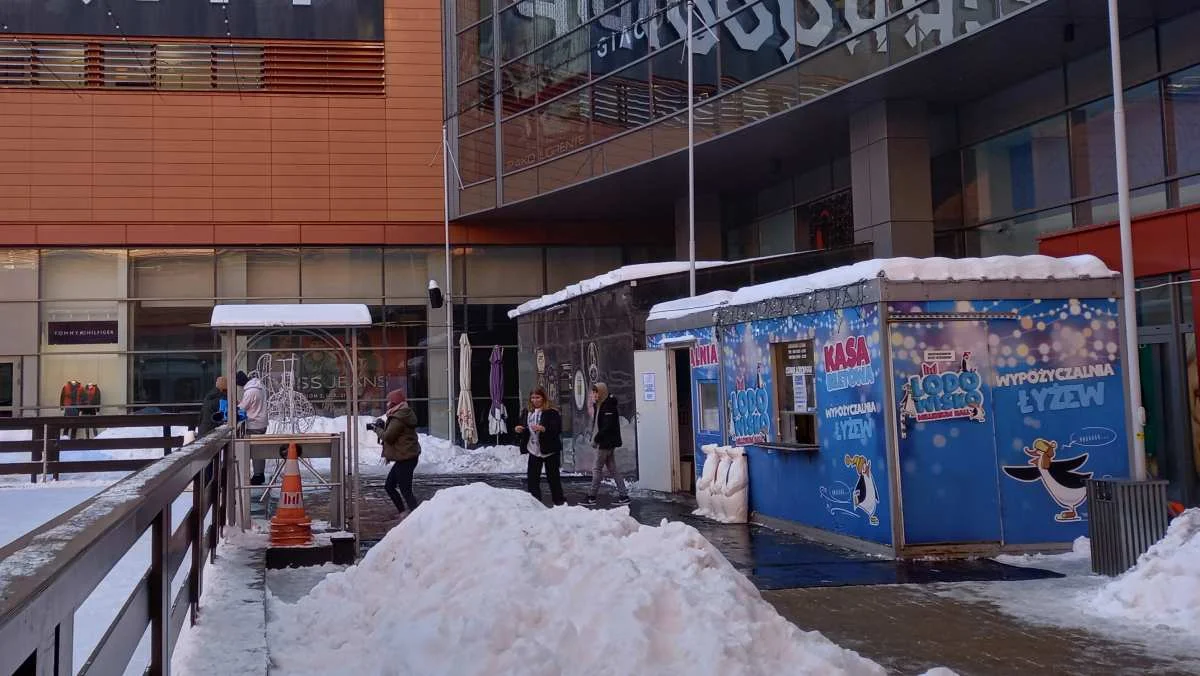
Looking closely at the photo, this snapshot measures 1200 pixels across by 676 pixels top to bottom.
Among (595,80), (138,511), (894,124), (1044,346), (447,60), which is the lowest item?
(138,511)

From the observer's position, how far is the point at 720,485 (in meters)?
14.9

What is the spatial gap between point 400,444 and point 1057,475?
745cm

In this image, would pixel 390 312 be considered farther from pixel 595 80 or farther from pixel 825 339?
pixel 825 339

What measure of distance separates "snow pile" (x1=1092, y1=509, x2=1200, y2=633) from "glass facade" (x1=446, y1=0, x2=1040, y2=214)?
31.6ft

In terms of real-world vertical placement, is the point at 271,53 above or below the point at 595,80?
above

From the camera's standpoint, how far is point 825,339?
1270 centimetres

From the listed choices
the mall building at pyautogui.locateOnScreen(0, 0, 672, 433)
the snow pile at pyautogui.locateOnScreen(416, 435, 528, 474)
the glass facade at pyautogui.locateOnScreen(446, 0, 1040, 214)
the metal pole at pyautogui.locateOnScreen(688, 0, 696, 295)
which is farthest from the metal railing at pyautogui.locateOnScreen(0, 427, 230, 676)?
the mall building at pyautogui.locateOnScreen(0, 0, 672, 433)

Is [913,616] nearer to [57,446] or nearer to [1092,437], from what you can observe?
[1092,437]

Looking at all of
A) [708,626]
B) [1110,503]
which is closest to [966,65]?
[1110,503]

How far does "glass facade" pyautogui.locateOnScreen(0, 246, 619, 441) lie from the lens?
31125 millimetres

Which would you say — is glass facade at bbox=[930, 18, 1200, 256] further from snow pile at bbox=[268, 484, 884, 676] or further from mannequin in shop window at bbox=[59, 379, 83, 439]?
mannequin in shop window at bbox=[59, 379, 83, 439]

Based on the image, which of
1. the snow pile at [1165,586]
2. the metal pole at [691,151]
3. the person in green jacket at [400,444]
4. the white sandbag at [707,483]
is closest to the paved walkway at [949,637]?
the snow pile at [1165,586]

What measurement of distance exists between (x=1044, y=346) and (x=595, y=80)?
17326mm

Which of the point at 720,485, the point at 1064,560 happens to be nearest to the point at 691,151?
the point at 720,485
